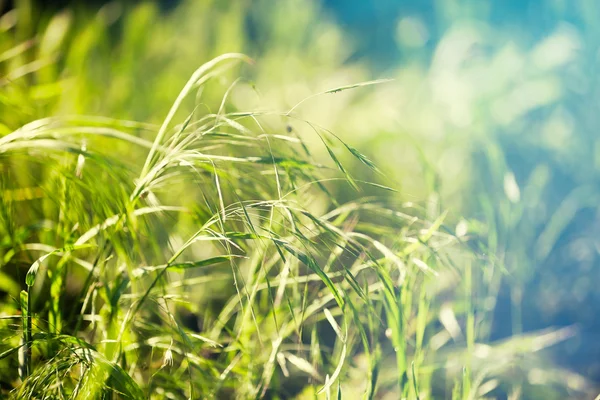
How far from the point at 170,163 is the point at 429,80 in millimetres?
1399

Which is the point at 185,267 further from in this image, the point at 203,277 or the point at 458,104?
the point at 458,104

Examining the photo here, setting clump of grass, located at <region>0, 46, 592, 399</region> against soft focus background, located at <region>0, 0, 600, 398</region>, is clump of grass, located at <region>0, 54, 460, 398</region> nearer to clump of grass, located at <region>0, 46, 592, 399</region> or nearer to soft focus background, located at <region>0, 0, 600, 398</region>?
clump of grass, located at <region>0, 46, 592, 399</region>

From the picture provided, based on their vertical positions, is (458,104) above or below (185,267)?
below

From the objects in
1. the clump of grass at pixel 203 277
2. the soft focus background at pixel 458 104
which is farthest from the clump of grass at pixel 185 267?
the soft focus background at pixel 458 104

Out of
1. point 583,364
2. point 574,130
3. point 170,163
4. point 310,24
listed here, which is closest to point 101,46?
point 310,24

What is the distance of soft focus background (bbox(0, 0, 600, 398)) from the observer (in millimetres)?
1379

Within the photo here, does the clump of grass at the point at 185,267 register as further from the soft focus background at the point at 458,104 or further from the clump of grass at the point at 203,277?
the soft focus background at the point at 458,104

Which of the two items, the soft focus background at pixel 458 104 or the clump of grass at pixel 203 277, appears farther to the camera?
the soft focus background at pixel 458 104

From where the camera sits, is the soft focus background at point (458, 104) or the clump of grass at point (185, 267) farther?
the soft focus background at point (458, 104)

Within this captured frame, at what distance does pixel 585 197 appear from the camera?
5.22 ft

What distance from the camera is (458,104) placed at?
1850 mm

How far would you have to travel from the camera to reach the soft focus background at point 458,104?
1.38 m

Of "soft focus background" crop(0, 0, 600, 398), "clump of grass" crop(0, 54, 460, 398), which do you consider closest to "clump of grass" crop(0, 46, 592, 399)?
"clump of grass" crop(0, 54, 460, 398)

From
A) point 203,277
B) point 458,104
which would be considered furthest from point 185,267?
point 458,104
